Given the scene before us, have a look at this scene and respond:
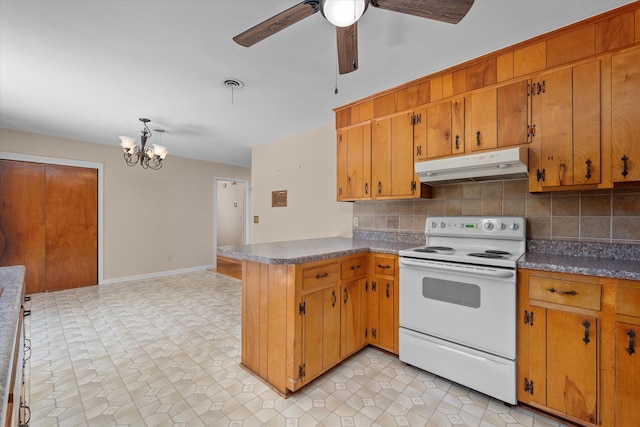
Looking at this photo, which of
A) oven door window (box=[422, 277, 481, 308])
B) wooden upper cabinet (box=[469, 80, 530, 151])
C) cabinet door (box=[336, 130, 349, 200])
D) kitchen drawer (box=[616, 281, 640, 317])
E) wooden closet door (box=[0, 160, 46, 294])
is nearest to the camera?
kitchen drawer (box=[616, 281, 640, 317])

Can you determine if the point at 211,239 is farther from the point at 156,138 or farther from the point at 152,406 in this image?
the point at 152,406

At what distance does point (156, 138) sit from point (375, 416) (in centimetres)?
450

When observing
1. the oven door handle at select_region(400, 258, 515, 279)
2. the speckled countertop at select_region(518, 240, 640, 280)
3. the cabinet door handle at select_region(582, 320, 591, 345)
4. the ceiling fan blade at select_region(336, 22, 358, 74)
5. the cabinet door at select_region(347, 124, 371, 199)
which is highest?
the ceiling fan blade at select_region(336, 22, 358, 74)

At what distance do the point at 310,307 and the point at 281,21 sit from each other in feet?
5.48

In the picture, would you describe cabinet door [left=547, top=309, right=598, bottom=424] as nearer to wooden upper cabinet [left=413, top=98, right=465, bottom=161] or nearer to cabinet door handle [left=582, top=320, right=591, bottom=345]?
cabinet door handle [left=582, top=320, right=591, bottom=345]

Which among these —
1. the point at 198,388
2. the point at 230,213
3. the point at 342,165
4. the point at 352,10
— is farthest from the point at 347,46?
the point at 230,213

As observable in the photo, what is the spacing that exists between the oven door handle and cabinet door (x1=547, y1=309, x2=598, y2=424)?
1.02 ft

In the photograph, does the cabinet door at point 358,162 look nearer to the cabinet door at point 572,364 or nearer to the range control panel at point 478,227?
the range control panel at point 478,227

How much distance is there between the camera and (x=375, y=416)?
163 centimetres

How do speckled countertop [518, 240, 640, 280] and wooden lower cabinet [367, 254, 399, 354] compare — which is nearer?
speckled countertop [518, 240, 640, 280]

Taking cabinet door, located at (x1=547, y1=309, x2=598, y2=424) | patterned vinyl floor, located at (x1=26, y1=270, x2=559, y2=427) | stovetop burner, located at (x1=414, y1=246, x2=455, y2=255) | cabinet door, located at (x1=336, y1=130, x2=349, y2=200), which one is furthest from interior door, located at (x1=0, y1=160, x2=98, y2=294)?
cabinet door, located at (x1=547, y1=309, x2=598, y2=424)

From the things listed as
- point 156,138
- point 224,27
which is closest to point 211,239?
point 156,138

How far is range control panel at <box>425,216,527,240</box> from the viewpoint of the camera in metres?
2.05

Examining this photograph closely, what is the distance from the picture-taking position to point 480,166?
1.92 metres
